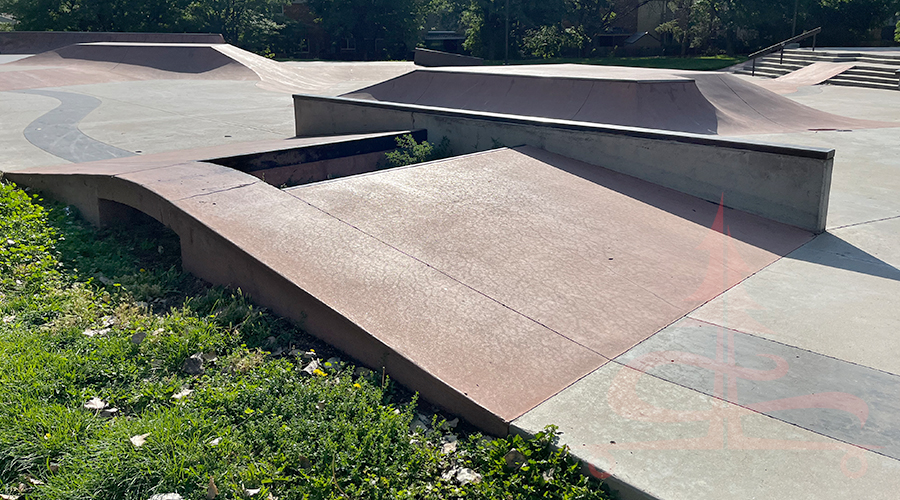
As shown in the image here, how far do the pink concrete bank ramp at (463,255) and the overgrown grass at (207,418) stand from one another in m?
0.27

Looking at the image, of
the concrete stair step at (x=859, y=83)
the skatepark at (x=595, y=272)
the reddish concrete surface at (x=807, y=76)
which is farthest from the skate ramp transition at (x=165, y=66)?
the concrete stair step at (x=859, y=83)

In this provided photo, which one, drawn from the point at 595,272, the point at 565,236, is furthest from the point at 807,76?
the point at 595,272

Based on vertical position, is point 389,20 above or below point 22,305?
above

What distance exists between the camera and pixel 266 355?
13.8 feet

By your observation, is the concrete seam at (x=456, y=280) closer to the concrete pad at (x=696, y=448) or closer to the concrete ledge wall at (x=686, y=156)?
the concrete pad at (x=696, y=448)

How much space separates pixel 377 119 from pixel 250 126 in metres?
4.33

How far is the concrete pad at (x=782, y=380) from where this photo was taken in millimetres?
3436

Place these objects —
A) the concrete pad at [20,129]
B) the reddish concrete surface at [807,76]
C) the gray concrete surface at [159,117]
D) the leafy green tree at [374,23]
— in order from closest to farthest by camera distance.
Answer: the concrete pad at [20,129], the gray concrete surface at [159,117], the reddish concrete surface at [807,76], the leafy green tree at [374,23]

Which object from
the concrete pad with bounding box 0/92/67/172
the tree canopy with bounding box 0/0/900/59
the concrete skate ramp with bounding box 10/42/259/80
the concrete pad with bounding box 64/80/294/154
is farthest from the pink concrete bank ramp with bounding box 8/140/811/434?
the tree canopy with bounding box 0/0/900/59

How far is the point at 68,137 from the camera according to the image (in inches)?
446

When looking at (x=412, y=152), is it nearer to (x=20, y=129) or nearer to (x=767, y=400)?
(x=767, y=400)

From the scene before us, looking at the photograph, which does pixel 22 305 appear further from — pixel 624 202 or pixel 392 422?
pixel 624 202

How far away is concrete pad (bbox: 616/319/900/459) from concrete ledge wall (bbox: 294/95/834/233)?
9.37ft

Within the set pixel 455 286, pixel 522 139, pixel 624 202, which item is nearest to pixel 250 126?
pixel 522 139
